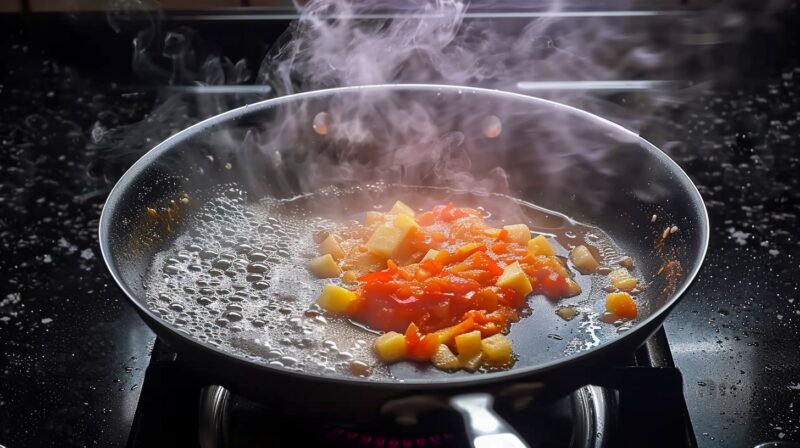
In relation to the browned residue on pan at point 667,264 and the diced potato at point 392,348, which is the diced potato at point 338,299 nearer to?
the diced potato at point 392,348

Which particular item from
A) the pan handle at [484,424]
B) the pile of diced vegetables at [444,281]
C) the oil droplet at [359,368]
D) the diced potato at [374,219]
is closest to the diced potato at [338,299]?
the pile of diced vegetables at [444,281]

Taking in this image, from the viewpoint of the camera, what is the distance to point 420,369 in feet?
3.10

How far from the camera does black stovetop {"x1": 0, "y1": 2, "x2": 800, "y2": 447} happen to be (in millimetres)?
1017

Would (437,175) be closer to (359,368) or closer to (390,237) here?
(390,237)

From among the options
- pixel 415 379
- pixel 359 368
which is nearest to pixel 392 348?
pixel 359 368

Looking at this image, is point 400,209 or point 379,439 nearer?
point 379,439

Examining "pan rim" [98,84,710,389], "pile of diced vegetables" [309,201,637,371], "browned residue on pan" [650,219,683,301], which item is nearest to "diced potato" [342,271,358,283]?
"pile of diced vegetables" [309,201,637,371]

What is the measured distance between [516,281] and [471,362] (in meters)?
0.16

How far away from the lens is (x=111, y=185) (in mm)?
1456

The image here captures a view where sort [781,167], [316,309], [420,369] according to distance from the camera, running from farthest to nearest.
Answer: [781,167] → [316,309] → [420,369]

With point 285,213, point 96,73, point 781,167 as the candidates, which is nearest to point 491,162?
point 285,213

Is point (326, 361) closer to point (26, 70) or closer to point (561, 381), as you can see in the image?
point (561, 381)

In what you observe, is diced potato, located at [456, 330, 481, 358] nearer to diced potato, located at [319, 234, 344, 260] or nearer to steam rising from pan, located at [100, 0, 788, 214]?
diced potato, located at [319, 234, 344, 260]

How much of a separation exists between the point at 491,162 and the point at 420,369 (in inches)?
21.2
